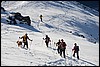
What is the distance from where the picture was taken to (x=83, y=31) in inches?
2063

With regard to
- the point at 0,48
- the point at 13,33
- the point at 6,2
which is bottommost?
the point at 6,2

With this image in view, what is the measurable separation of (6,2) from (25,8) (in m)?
14.4

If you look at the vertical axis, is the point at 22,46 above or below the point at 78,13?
above

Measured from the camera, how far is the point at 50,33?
142 feet

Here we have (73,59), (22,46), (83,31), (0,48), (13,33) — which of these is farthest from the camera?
(83,31)

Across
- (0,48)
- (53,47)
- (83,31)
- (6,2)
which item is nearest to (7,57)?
(0,48)

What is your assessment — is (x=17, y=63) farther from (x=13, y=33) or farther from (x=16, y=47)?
(x=13, y=33)

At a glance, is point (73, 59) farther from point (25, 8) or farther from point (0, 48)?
point (25, 8)

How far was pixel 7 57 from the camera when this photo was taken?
76.8ft

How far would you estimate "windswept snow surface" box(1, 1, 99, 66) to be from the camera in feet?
78.2

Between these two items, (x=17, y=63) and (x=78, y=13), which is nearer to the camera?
(x=17, y=63)

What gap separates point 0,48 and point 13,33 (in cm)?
1121

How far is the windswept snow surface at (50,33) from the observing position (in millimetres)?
23828

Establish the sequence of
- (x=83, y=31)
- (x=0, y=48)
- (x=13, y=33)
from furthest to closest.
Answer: (x=83, y=31) < (x=13, y=33) < (x=0, y=48)
